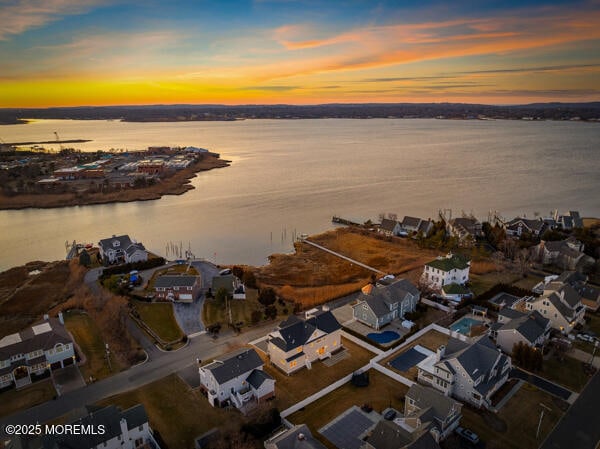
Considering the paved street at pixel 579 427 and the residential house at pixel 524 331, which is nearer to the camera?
the paved street at pixel 579 427

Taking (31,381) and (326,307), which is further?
(326,307)

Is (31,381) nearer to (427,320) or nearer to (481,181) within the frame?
(427,320)

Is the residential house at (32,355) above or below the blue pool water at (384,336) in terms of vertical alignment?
above

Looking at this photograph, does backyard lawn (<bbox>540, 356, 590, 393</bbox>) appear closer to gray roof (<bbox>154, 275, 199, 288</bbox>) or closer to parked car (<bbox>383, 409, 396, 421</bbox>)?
parked car (<bbox>383, 409, 396, 421</bbox>)

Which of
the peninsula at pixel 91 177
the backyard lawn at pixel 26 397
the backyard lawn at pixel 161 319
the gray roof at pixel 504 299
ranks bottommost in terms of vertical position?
the backyard lawn at pixel 26 397

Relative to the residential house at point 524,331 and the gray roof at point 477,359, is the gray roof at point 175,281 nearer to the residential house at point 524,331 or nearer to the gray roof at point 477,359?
the gray roof at point 477,359

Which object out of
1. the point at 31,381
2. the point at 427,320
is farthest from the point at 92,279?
the point at 427,320

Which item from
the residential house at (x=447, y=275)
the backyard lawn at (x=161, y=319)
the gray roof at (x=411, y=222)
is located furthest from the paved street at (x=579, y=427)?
the gray roof at (x=411, y=222)
